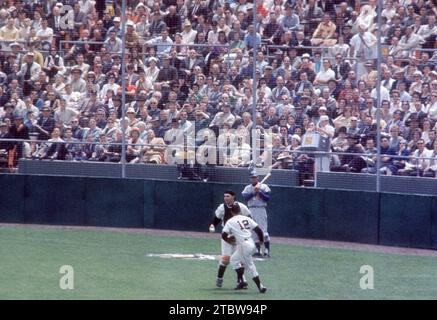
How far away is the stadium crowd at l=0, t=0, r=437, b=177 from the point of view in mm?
21188

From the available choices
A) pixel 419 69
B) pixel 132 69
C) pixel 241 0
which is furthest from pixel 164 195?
pixel 419 69

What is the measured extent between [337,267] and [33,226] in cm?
755

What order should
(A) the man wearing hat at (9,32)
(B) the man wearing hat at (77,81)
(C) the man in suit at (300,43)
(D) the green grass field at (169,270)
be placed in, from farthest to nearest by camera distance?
(A) the man wearing hat at (9,32) < (B) the man wearing hat at (77,81) < (C) the man in suit at (300,43) < (D) the green grass field at (169,270)

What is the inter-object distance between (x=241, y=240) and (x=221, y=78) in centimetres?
727

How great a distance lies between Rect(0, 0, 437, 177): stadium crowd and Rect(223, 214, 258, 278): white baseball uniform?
541 centimetres

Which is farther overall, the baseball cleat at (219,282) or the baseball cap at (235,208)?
the baseball cap at (235,208)

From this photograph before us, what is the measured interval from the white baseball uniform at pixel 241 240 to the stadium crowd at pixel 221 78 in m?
5.41

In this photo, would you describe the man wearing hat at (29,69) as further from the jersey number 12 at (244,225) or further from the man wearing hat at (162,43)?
the jersey number 12 at (244,225)

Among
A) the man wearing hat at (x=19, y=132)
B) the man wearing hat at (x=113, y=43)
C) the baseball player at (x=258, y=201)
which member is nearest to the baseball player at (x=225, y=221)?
the baseball player at (x=258, y=201)

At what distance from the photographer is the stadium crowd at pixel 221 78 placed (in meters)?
21.2

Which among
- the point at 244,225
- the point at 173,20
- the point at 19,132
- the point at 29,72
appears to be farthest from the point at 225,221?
the point at 29,72

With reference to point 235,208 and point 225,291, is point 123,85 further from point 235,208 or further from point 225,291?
point 225,291

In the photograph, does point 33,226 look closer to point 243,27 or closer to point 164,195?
point 164,195

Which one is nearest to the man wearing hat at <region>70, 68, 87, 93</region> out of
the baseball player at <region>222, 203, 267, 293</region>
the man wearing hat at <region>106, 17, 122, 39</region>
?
the man wearing hat at <region>106, 17, 122, 39</region>
